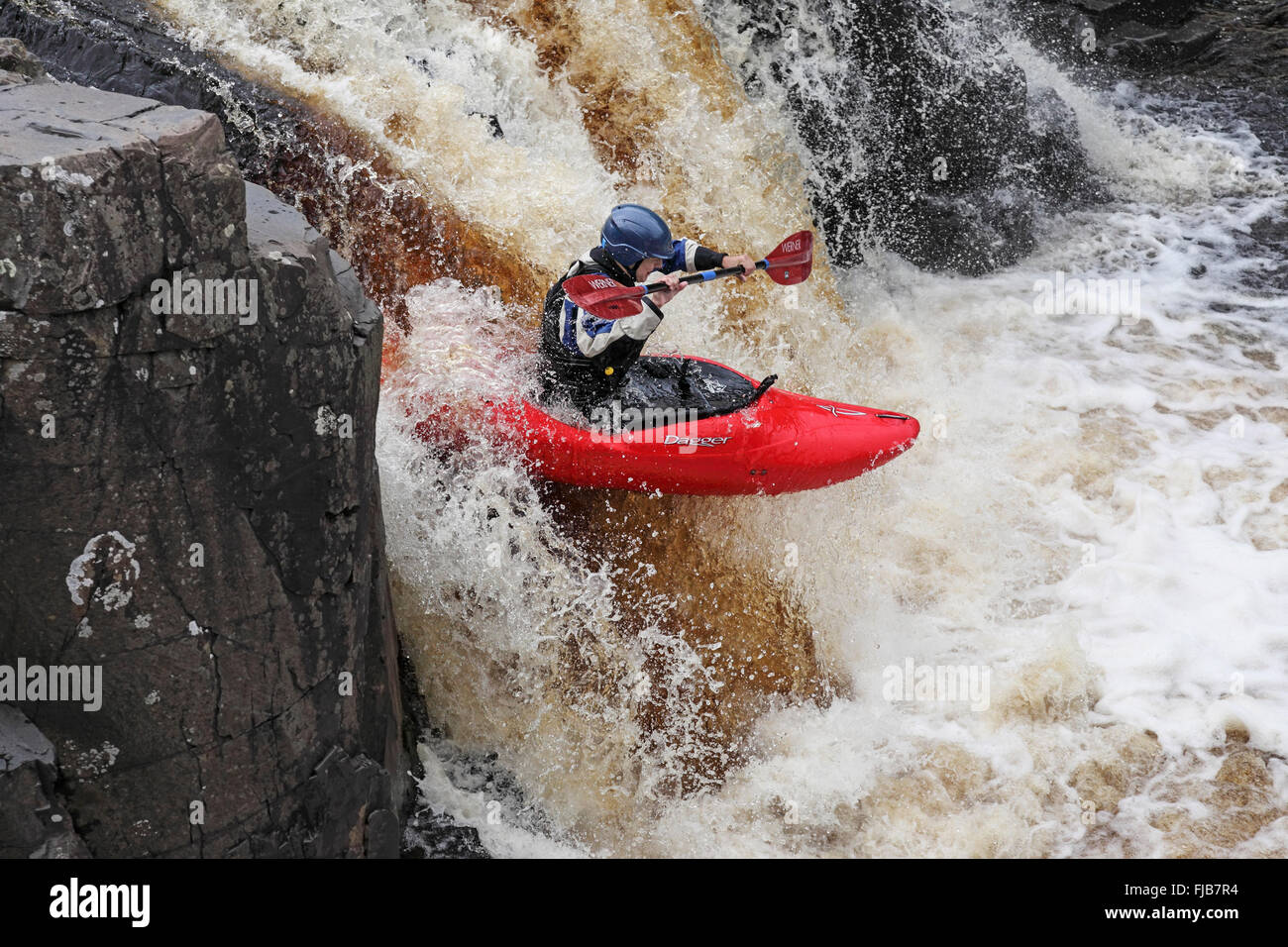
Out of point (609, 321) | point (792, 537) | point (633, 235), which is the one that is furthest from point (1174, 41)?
point (609, 321)

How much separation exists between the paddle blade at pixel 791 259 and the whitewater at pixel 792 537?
0.88m

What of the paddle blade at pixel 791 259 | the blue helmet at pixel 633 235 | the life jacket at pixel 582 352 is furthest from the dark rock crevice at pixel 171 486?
the paddle blade at pixel 791 259

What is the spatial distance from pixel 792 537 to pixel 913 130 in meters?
3.89

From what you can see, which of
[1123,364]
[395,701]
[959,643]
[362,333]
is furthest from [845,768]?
[1123,364]

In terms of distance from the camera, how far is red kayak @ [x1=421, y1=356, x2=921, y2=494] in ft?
14.2

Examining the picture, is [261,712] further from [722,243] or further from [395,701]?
Result: [722,243]

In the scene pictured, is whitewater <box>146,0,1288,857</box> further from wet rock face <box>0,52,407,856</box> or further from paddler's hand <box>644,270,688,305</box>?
wet rock face <box>0,52,407,856</box>

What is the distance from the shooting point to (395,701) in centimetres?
408

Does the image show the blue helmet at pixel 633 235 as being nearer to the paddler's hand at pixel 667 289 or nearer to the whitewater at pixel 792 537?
the paddler's hand at pixel 667 289

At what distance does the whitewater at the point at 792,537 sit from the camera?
14.4ft

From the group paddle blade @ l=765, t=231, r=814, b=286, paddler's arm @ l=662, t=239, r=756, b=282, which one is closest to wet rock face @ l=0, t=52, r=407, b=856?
paddler's arm @ l=662, t=239, r=756, b=282

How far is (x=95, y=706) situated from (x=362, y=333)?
4.35ft

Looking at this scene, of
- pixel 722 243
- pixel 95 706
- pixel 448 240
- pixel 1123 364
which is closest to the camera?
pixel 95 706
